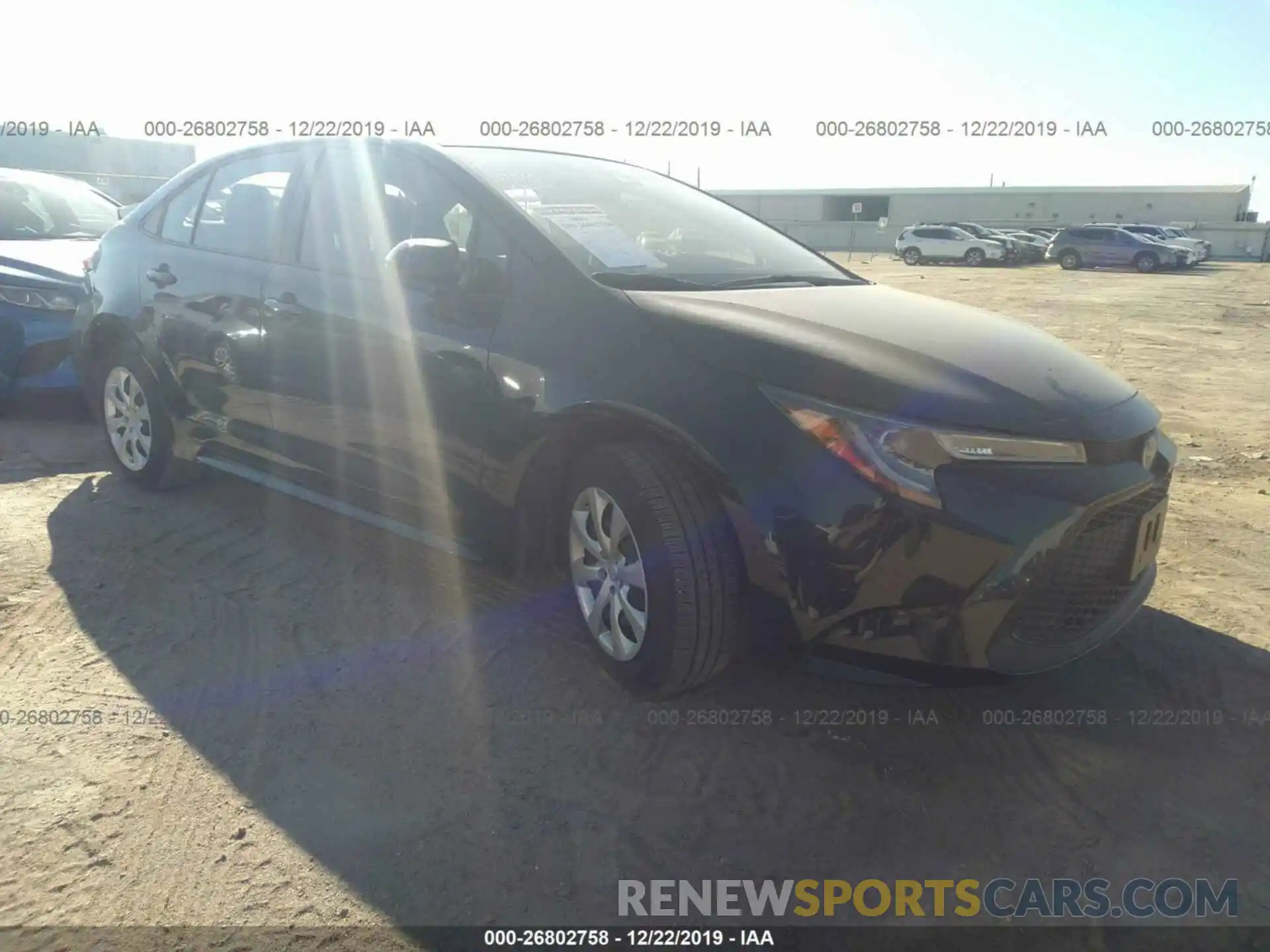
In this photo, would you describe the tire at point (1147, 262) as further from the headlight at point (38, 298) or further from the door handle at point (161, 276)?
the door handle at point (161, 276)

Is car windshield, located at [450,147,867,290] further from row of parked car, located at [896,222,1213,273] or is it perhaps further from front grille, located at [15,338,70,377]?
row of parked car, located at [896,222,1213,273]

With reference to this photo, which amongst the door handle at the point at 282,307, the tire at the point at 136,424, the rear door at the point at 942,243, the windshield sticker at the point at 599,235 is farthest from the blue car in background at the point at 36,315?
the rear door at the point at 942,243

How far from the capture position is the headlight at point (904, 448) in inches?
84.0

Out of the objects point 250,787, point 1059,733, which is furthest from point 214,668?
point 1059,733

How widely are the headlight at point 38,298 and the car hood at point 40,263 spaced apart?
6 cm

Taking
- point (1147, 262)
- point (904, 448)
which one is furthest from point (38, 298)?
point (1147, 262)

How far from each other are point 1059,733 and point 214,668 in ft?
8.55

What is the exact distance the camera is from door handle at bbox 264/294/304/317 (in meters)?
3.39

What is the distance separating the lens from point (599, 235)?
2.97 meters

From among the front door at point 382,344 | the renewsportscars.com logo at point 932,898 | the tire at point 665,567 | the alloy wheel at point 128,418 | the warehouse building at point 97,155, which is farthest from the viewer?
the warehouse building at point 97,155

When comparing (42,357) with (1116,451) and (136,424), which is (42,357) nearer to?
(136,424)

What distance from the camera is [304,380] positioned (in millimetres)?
3369

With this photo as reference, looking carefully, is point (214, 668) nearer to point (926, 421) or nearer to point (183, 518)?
point (183, 518)

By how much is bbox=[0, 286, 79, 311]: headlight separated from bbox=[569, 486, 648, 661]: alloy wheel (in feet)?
15.3
